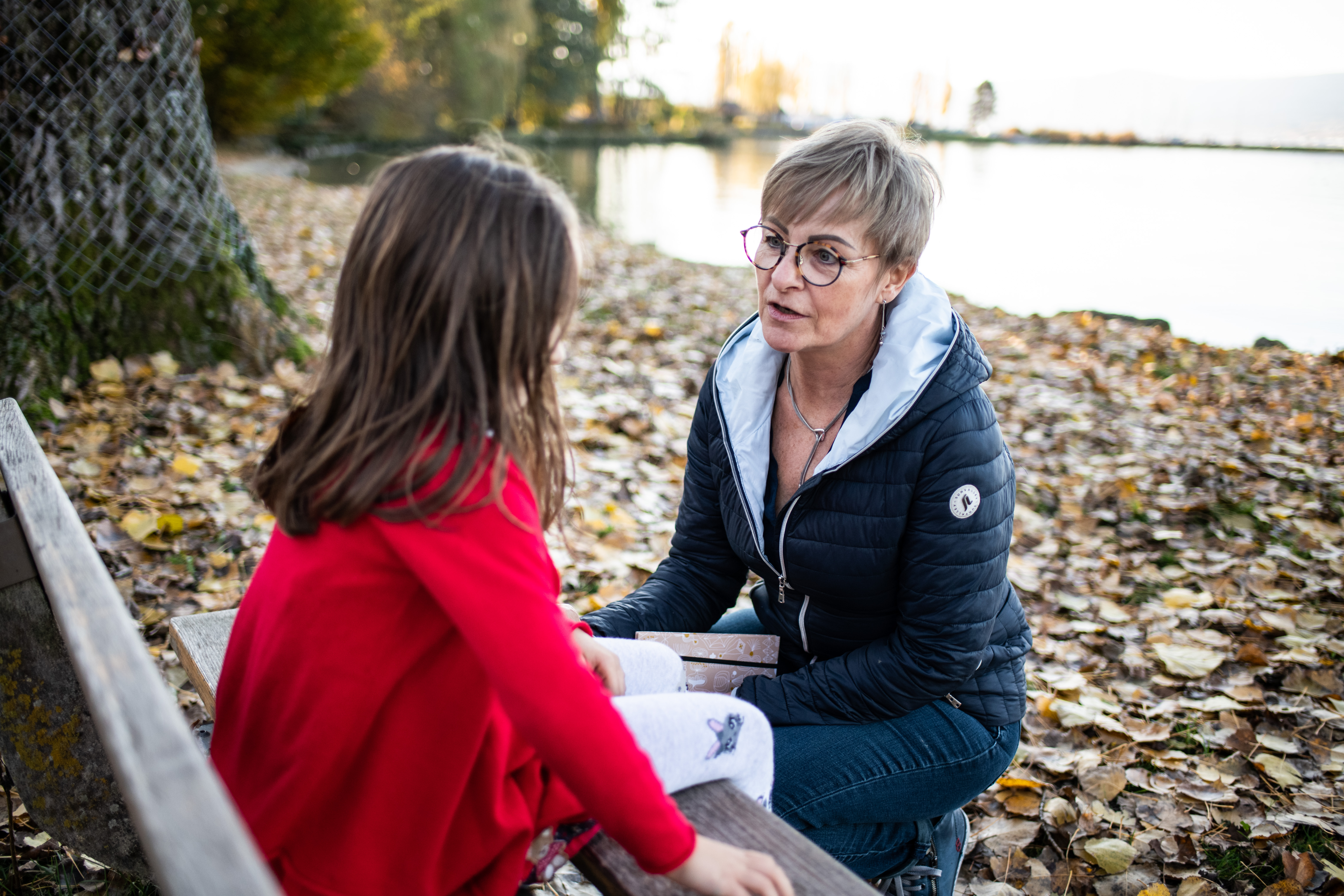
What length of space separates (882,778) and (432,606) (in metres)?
1.12

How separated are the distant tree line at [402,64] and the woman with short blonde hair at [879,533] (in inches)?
31.1

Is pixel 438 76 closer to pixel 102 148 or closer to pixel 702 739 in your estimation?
pixel 102 148

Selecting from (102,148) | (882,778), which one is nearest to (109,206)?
(102,148)

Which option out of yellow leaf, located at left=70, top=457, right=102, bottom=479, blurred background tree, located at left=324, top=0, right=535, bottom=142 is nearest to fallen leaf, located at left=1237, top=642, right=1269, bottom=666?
yellow leaf, located at left=70, top=457, right=102, bottom=479

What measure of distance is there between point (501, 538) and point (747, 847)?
2.09 feet

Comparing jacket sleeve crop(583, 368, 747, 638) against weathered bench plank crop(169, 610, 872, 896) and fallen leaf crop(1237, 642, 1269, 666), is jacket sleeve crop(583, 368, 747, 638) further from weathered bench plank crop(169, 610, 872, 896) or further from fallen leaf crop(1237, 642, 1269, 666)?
fallen leaf crop(1237, 642, 1269, 666)

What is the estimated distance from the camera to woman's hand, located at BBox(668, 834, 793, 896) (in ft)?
3.70

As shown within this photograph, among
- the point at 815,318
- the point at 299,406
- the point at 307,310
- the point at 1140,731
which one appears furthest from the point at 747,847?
the point at 307,310

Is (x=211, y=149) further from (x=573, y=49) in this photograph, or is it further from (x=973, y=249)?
(x=573, y=49)

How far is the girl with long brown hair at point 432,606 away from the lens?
1.04 metres

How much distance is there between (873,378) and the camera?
1.85 meters

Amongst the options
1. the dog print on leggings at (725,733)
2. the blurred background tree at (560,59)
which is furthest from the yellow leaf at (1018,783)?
the blurred background tree at (560,59)

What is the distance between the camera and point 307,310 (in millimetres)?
5938

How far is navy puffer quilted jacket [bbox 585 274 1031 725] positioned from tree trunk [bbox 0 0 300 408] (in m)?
3.37
